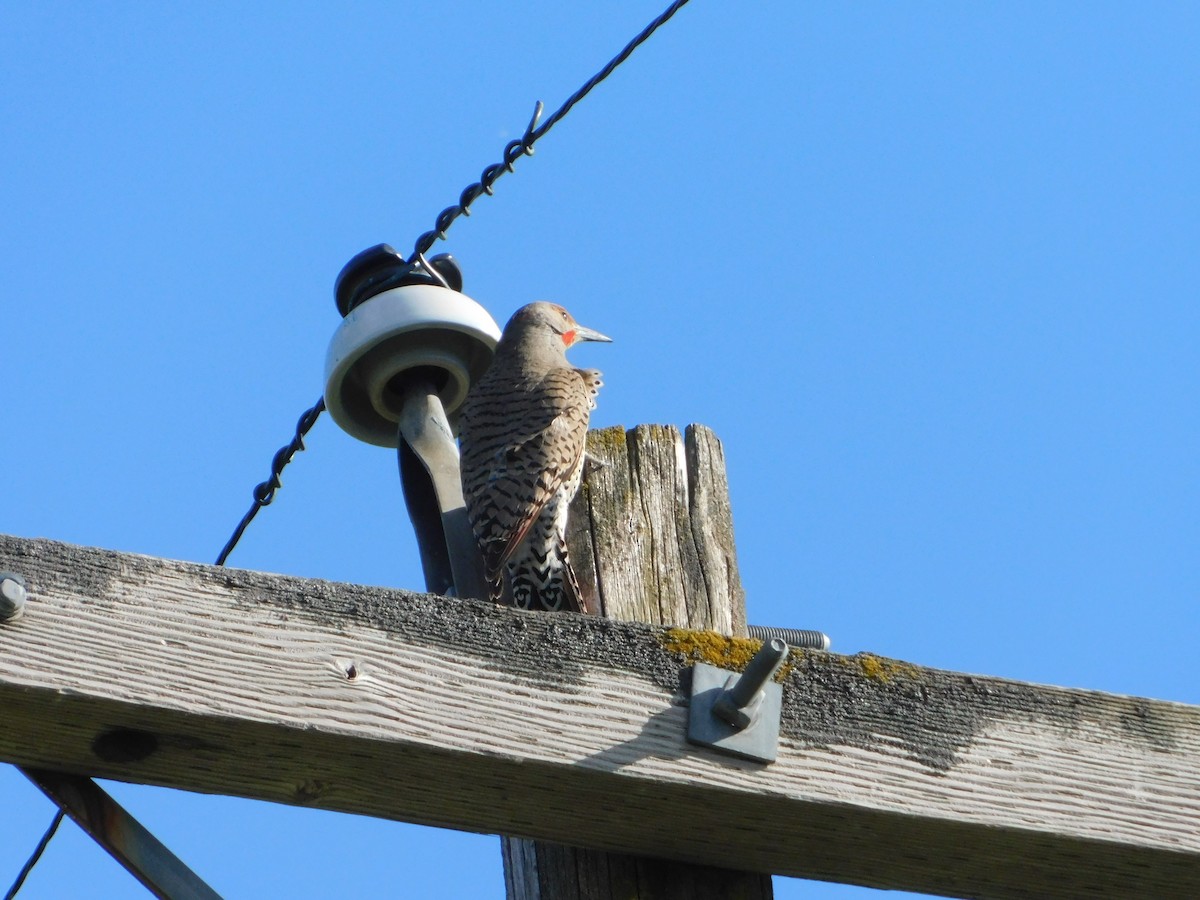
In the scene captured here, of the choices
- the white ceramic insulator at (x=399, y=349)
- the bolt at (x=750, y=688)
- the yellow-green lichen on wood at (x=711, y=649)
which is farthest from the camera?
the white ceramic insulator at (x=399, y=349)

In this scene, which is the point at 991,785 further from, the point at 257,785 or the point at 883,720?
the point at 257,785

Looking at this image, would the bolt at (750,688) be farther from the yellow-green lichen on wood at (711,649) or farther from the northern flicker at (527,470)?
the northern flicker at (527,470)

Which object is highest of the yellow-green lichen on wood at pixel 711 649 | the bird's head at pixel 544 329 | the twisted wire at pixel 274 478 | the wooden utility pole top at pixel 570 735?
the bird's head at pixel 544 329

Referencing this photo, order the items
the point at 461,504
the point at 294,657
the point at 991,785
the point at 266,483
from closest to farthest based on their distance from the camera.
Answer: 1. the point at 294,657
2. the point at 991,785
3. the point at 461,504
4. the point at 266,483

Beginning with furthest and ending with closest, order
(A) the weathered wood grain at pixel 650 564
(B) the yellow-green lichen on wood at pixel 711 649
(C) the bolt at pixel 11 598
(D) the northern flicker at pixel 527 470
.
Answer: (D) the northern flicker at pixel 527 470 → (A) the weathered wood grain at pixel 650 564 → (B) the yellow-green lichen on wood at pixel 711 649 → (C) the bolt at pixel 11 598

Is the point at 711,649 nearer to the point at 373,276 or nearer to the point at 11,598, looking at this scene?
the point at 11,598

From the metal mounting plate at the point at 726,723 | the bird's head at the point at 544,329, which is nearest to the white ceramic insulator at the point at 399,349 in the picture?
the metal mounting plate at the point at 726,723

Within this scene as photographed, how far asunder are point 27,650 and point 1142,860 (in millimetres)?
1347

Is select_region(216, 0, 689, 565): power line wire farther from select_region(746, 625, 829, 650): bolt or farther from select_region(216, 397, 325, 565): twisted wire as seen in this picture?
select_region(746, 625, 829, 650): bolt

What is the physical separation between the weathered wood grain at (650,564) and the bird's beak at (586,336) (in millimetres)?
3476

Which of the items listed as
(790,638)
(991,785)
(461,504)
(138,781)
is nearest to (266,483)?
(461,504)

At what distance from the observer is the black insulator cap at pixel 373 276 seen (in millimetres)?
3359

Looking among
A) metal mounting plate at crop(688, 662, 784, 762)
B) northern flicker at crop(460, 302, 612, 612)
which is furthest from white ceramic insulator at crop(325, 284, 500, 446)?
metal mounting plate at crop(688, 662, 784, 762)

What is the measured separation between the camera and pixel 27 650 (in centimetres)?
169
